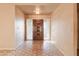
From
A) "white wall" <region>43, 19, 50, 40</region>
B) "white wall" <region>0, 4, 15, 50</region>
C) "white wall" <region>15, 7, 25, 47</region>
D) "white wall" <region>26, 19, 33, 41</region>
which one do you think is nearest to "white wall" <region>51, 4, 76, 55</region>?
"white wall" <region>0, 4, 15, 50</region>

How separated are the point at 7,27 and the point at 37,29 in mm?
5784

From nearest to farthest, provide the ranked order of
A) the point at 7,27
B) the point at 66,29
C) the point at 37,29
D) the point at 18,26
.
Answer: the point at 66,29, the point at 7,27, the point at 18,26, the point at 37,29

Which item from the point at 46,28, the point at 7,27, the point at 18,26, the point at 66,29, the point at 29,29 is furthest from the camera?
the point at 29,29

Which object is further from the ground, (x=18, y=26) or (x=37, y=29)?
(x=18, y=26)

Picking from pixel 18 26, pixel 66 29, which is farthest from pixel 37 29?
pixel 66 29

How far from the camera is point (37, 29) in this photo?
460 inches

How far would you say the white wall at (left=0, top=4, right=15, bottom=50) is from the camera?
5969 mm

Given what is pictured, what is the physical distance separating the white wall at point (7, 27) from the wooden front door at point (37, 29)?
18.4ft

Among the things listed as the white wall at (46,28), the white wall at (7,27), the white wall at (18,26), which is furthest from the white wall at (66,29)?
the white wall at (46,28)

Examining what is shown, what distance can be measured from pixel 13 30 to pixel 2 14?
865 mm

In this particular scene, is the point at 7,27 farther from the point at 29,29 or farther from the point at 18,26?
the point at 29,29

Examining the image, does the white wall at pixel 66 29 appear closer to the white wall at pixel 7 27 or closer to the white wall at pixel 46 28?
the white wall at pixel 7 27

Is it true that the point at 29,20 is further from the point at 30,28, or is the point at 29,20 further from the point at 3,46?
the point at 3,46

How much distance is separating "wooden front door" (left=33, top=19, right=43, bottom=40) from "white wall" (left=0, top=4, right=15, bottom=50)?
562 cm
